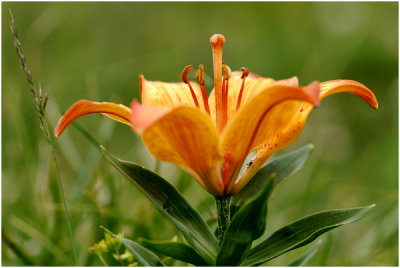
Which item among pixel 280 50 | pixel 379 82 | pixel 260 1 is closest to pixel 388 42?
pixel 379 82

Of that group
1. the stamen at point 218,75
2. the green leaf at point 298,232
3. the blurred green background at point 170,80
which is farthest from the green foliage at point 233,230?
the blurred green background at point 170,80

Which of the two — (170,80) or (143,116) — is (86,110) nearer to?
(143,116)

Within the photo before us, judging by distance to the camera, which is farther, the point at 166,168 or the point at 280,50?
the point at 280,50

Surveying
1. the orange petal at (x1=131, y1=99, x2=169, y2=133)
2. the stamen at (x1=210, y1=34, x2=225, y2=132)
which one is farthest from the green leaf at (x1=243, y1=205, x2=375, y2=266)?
the orange petal at (x1=131, y1=99, x2=169, y2=133)

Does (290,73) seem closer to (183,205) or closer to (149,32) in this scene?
(149,32)

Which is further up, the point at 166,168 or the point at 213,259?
the point at 213,259
